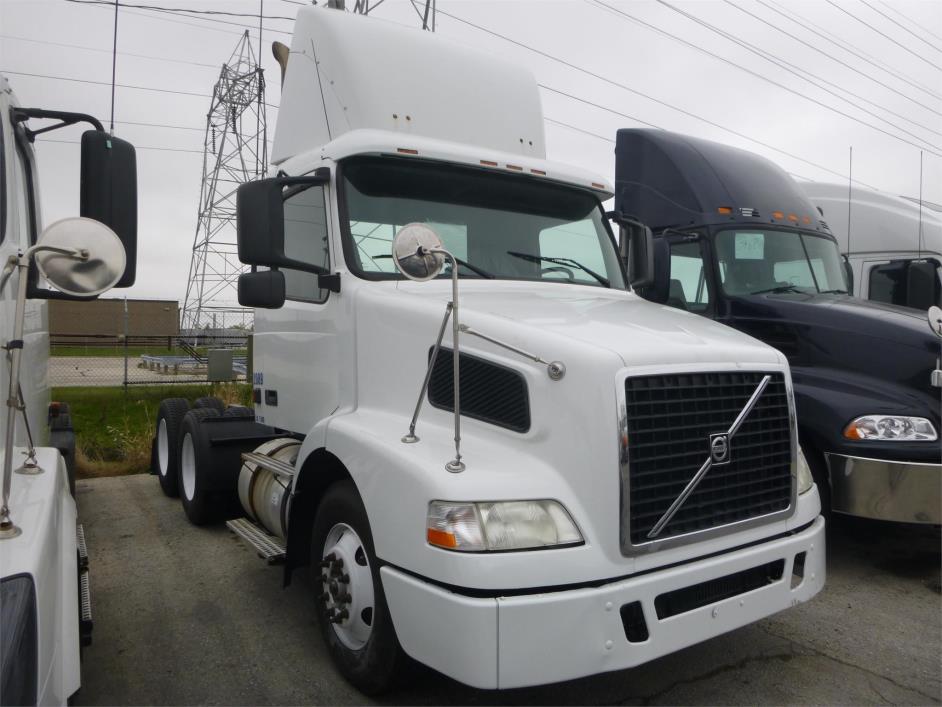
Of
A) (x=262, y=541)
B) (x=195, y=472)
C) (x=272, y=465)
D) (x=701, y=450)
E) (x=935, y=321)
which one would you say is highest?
(x=935, y=321)

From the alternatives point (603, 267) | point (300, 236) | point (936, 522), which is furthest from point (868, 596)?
point (300, 236)

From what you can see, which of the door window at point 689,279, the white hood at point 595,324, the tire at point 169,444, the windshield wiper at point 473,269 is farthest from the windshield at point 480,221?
the tire at point 169,444

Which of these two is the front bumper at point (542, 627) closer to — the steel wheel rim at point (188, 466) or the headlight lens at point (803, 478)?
the headlight lens at point (803, 478)

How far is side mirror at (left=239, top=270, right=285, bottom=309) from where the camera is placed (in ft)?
13.6

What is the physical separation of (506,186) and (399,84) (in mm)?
974

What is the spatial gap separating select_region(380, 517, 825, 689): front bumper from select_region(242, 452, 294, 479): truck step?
1666 millimetres

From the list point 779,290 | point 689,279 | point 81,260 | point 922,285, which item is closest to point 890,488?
point 779,290

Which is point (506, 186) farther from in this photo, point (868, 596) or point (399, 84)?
point (868, 596)

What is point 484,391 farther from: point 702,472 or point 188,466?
point 188,466

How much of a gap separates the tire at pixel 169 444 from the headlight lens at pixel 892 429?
5.68m

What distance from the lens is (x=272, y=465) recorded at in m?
4.70

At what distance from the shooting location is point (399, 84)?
462cm

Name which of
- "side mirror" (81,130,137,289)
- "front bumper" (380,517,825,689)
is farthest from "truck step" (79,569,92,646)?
"side mirror" (81,130,137,289)

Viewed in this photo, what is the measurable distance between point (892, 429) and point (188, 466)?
5672 millimetres
